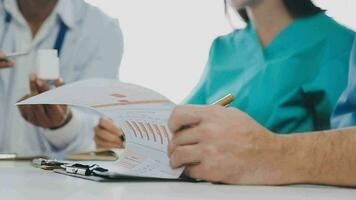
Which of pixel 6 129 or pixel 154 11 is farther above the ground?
pixel 154 11

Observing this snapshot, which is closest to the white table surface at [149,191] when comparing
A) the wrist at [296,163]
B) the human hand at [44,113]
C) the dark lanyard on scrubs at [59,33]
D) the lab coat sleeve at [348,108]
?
the wrist at [296,163]

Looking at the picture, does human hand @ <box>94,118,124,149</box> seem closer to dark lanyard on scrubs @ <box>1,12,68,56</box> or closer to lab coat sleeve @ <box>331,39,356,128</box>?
dark lanyard on scrubs @ <box>1,12,68,56</box>

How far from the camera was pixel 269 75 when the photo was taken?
1505 mm

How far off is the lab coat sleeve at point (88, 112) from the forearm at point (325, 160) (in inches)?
35.1

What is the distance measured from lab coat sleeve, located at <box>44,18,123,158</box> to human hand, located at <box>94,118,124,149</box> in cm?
2

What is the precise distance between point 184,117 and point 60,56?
2.88 feet

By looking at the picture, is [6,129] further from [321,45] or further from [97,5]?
[321,45]

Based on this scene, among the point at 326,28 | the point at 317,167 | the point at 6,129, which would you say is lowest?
the point at 6,129

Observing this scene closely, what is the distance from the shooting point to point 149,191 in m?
0.86

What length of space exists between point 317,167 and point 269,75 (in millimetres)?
607

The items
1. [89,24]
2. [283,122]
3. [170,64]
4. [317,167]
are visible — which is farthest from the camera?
[89,24]

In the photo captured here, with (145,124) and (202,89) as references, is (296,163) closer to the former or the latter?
(145,124)

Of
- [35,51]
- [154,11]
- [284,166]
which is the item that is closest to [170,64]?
[154,11]

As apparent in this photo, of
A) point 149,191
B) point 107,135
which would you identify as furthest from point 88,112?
point 149,191
